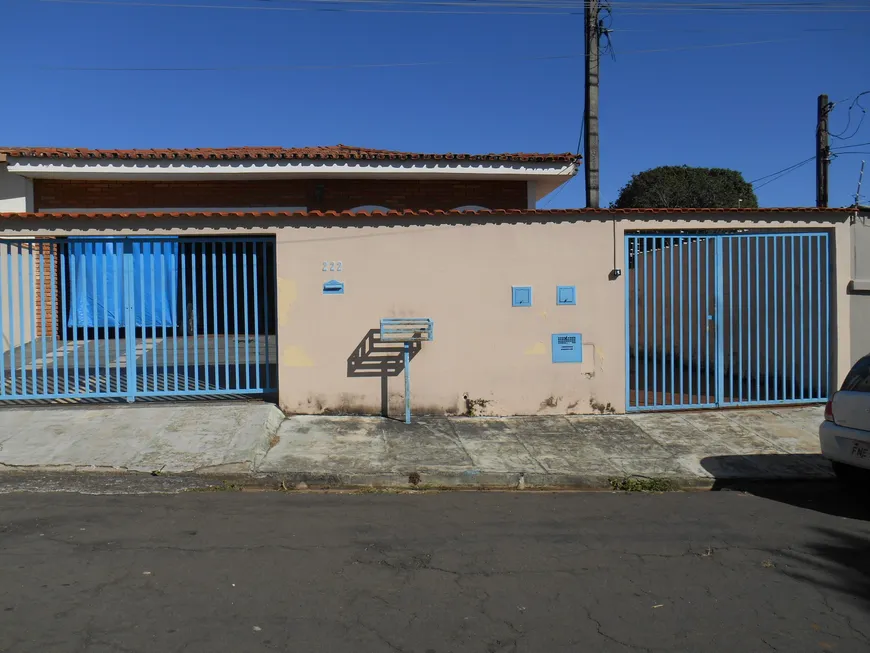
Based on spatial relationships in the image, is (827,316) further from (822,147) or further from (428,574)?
(822,147)

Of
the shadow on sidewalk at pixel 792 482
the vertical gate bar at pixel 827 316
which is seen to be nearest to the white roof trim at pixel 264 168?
the vertical gate bar at pixel 827 316

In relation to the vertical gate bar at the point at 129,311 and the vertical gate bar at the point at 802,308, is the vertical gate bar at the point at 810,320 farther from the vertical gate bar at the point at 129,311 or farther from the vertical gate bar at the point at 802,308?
the vertical gate bar at the point at 129,311

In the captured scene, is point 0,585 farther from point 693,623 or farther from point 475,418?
point 475,418

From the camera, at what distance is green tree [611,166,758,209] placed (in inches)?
1196

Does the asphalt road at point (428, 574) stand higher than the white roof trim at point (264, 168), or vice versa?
the white roof trim at point (264, 168)

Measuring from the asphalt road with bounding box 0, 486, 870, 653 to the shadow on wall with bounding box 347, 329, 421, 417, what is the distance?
2.51 metres

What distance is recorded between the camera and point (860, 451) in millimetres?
5504

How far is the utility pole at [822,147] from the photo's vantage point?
1630 cm

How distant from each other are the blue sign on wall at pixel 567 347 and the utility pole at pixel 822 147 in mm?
11533

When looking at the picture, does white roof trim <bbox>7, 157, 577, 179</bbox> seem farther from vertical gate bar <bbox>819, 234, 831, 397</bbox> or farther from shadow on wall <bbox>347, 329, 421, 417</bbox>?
shadow on wall <bbox>347, 329, 421, 417</bbox>

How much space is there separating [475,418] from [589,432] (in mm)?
1377

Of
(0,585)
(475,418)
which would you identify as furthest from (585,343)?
(0,585)

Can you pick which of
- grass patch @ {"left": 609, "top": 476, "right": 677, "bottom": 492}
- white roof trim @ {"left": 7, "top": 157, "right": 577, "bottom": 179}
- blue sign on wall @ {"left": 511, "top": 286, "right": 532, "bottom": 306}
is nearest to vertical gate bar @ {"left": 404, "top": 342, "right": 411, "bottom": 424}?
blue sign on wall @ {"left": 511, "top": 286, "right": 532, "bottom": 306}

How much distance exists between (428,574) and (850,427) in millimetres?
3871
